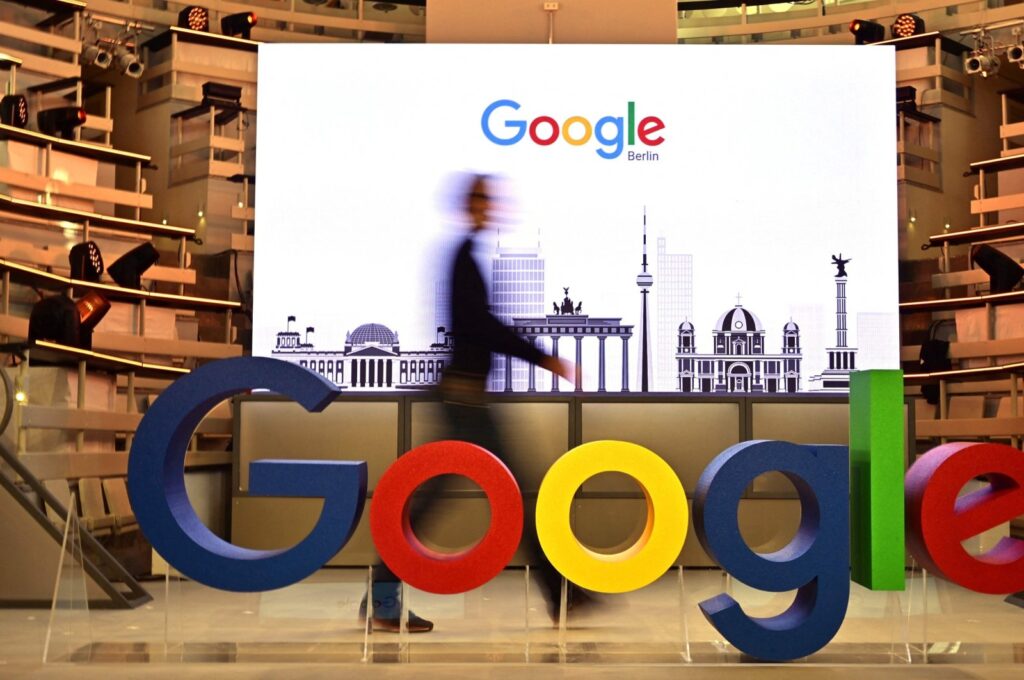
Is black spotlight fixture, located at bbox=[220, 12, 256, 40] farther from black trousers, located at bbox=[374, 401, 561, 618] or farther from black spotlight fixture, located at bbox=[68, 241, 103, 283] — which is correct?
black trousers, located at bbox=[374, 401, 561, 618]

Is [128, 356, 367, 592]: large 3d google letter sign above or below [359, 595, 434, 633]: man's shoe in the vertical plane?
above

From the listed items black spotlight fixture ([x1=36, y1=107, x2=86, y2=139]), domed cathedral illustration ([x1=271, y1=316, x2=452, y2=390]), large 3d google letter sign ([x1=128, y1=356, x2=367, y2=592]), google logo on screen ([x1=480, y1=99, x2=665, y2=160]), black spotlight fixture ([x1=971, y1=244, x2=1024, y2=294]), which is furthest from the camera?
black spotlight fixture ([x1=971, y1=244, x2=1024, y2=294])

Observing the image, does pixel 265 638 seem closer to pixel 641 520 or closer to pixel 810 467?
pixel 810 467

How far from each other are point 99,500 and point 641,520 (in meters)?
2.54

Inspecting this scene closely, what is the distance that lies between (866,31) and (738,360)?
2.75 m

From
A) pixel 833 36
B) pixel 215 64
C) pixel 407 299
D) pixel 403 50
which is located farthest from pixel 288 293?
pixel 833 36

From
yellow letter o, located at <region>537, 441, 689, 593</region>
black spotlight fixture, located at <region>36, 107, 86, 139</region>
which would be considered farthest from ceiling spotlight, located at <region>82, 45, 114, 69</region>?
yellow letter o, located at <region>537, 441, 689, 593</region>

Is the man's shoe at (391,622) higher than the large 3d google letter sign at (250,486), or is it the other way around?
the large 3d google letter sign at (250,486)

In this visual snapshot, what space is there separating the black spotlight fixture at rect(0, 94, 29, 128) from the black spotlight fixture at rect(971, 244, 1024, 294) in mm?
5699

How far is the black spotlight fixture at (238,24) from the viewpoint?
7.59 m

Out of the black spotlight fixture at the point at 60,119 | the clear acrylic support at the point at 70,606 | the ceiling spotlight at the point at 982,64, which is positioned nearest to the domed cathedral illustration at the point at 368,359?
the black spotlight fixture at the point at 60,119

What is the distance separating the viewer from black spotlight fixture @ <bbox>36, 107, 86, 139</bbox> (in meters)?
6.66

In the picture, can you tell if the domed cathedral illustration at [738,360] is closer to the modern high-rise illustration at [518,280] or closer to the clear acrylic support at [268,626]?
the modern high-rise illustration at [518,280]

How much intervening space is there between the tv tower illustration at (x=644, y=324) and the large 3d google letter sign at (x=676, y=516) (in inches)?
118
